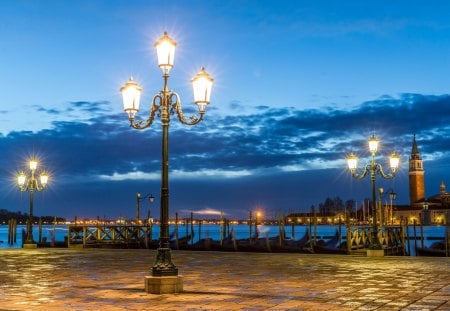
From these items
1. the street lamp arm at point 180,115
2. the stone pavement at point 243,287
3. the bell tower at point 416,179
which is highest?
the bell tower at point 416,179

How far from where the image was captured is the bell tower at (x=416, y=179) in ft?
499

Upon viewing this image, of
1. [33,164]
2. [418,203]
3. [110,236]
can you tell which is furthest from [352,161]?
[418,203]

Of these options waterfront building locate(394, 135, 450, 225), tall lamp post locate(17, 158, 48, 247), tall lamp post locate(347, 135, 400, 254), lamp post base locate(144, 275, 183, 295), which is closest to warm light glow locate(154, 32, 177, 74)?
lamp post base locate(144, 275, 183, 295)

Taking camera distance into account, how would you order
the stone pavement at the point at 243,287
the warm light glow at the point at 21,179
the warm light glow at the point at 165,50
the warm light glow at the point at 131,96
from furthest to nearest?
the warm light glow at the point at 21,179, the warm light glow at the point at 131,96, the warm light glow at the point at 165,50, the stone pavement at the point at 243,287

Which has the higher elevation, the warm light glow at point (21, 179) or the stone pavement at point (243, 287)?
the warm light glow at point (21, 179)

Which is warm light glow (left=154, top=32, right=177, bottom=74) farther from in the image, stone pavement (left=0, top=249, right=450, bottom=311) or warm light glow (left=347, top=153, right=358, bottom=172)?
warm light glow (left=347, top=153, right=358, bottom=172)

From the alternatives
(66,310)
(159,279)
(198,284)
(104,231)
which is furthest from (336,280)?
(104,231)

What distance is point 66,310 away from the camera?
8.28 metres

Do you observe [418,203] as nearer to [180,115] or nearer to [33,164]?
[33,164]

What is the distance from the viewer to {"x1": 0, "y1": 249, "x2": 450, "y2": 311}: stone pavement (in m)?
8.58

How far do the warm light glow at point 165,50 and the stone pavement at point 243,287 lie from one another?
156 inches

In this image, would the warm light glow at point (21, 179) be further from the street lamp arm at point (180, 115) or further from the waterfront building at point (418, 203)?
the waterfront building at point (418, 203)

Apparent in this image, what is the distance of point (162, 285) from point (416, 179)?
15331cm

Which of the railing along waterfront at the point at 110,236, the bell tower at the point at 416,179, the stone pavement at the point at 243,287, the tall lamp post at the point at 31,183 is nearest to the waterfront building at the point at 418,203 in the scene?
the bell tower at the point at 416,179
